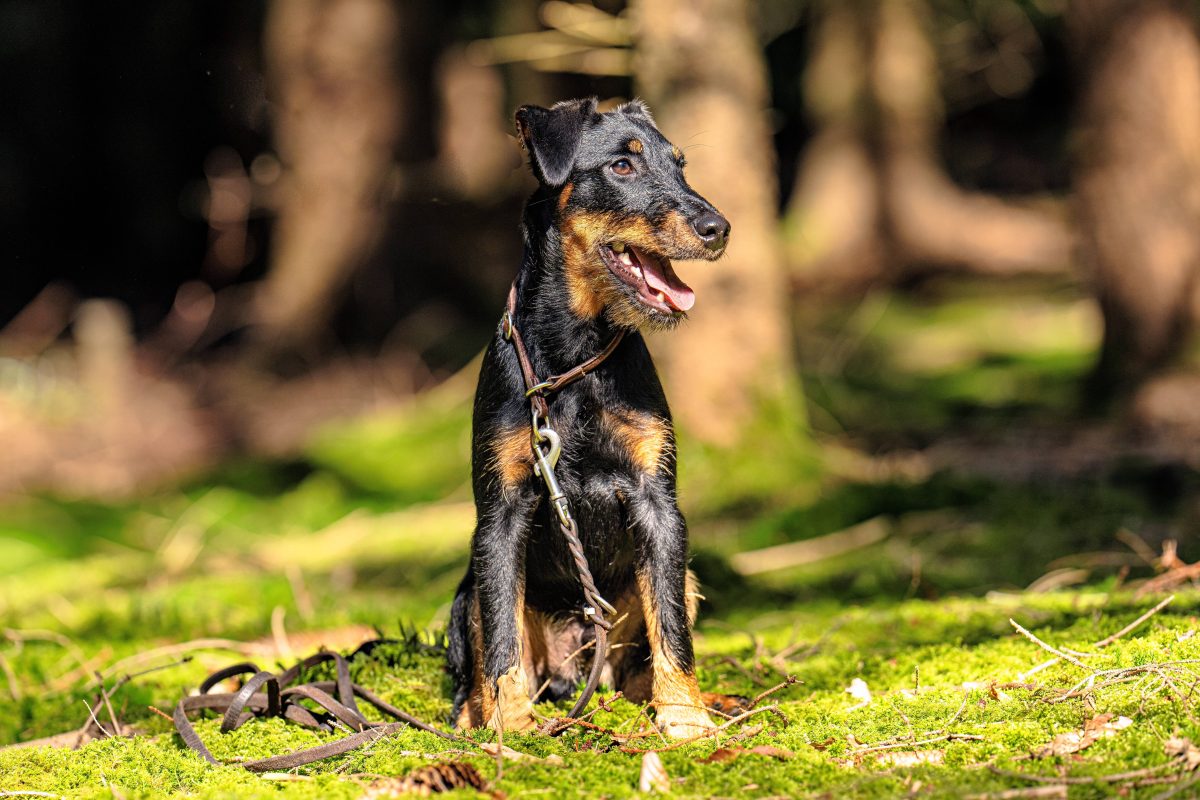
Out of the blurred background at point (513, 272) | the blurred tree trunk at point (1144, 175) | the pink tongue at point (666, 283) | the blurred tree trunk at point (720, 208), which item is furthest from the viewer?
the blurred tree trunk at point (1144, 175)

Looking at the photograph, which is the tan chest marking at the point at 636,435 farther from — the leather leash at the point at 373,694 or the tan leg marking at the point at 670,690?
the tan leg marking at the point at 670,690

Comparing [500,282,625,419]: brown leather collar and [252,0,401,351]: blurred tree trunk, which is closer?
→ [500,282,625,419]: brown leather collar

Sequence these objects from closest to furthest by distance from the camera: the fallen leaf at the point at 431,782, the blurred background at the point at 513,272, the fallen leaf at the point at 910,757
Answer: the fallen leaf at the point at 431,782 → the fallen leaf at the point at 910,757 → the blurred background at the point at 513,272

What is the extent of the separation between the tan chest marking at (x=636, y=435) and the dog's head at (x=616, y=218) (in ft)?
1.00

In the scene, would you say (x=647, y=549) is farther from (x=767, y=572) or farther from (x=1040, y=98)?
(x=1040, y=98)

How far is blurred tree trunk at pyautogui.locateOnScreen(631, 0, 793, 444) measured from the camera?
306 inches

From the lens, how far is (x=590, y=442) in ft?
12.4

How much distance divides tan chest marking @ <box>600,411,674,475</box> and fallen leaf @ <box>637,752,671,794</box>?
1023 mm

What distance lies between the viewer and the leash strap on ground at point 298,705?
358cm

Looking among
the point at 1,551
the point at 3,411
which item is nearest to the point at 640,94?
the point at 1,551

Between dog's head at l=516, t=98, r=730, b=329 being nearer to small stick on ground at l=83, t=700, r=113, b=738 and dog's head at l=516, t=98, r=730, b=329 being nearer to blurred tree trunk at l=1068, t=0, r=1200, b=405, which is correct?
small stick on ground at l=83, t=700, r=113, b=738

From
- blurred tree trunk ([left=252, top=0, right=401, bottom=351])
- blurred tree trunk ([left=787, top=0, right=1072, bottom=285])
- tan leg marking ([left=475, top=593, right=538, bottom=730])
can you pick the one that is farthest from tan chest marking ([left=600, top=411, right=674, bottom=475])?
blurred tree trunk ([left=787, top=0, right=1072, bottom=285])

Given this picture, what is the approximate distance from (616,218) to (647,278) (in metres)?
0.22

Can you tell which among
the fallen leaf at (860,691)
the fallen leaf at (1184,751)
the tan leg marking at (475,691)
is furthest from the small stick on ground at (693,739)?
the fallen leaf at (1184,751)
